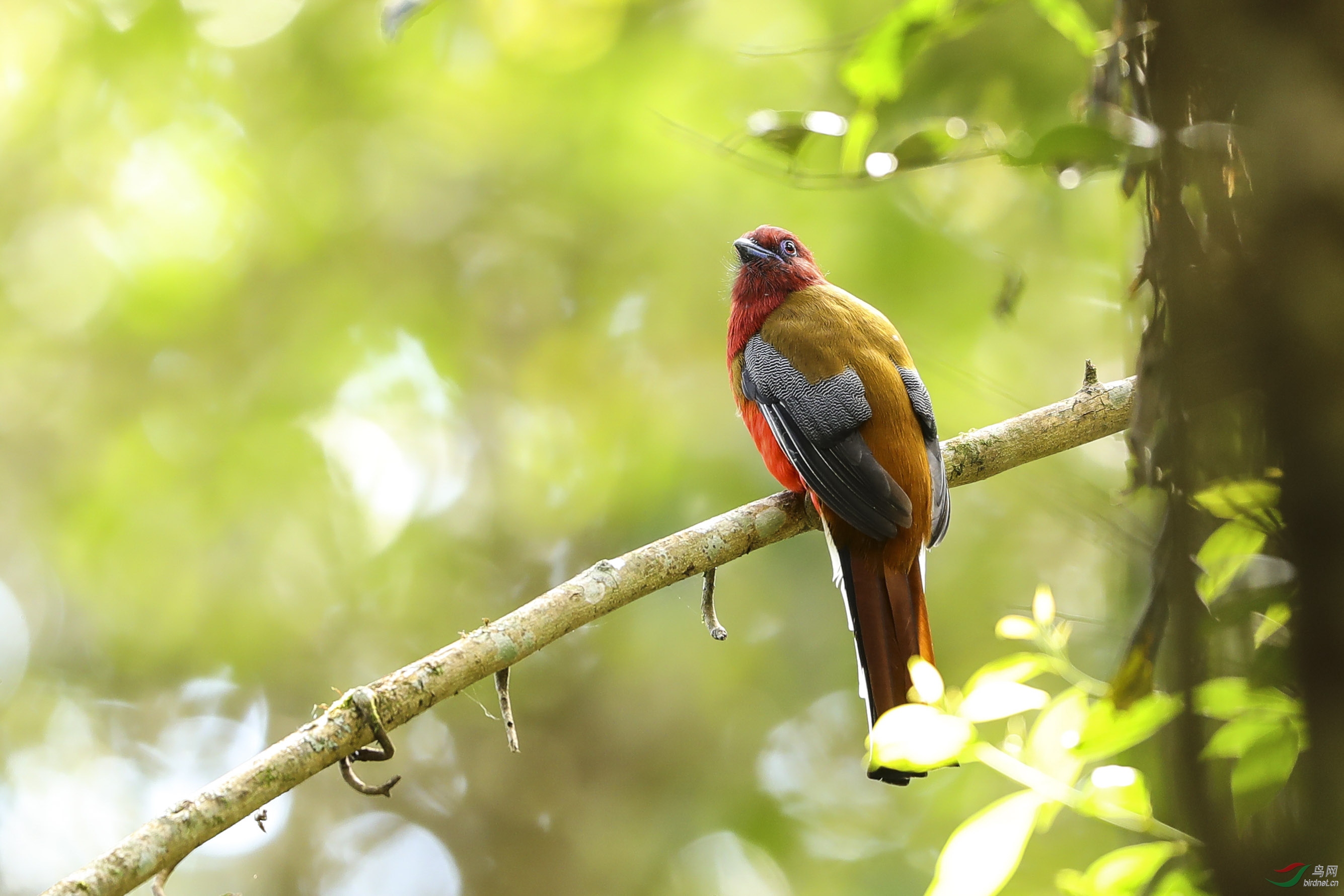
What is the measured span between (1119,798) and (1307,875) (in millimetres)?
525

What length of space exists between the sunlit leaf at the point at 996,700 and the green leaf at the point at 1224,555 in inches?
13.3

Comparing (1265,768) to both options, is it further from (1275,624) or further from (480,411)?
(480,411)

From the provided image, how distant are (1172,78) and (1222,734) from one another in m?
0.52

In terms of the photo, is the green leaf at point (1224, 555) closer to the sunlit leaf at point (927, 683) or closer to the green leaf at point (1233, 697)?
the green leaf at point (1233, 697)

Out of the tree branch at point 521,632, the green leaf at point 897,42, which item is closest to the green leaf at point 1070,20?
the green leaf at point 897,42

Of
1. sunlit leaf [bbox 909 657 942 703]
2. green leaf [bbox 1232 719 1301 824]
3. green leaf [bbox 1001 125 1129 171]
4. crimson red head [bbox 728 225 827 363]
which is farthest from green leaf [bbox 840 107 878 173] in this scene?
crimson red head [bbox 728 225 827 363]

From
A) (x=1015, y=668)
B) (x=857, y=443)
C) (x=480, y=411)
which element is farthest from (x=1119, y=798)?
(x=480, y=411)

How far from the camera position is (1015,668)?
4.02ft

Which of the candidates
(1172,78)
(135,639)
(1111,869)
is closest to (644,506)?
(135,639)

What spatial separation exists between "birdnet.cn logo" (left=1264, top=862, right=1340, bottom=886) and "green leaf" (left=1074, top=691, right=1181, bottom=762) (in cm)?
28

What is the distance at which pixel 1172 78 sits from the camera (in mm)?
631

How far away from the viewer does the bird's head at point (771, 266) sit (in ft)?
13.3

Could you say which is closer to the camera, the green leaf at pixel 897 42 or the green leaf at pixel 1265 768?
the green leaf at pixel 1265 768

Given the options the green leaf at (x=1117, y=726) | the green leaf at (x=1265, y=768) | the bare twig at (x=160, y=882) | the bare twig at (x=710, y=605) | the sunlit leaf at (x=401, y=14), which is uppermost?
the sunlit leaf at (x=401, y=14)
